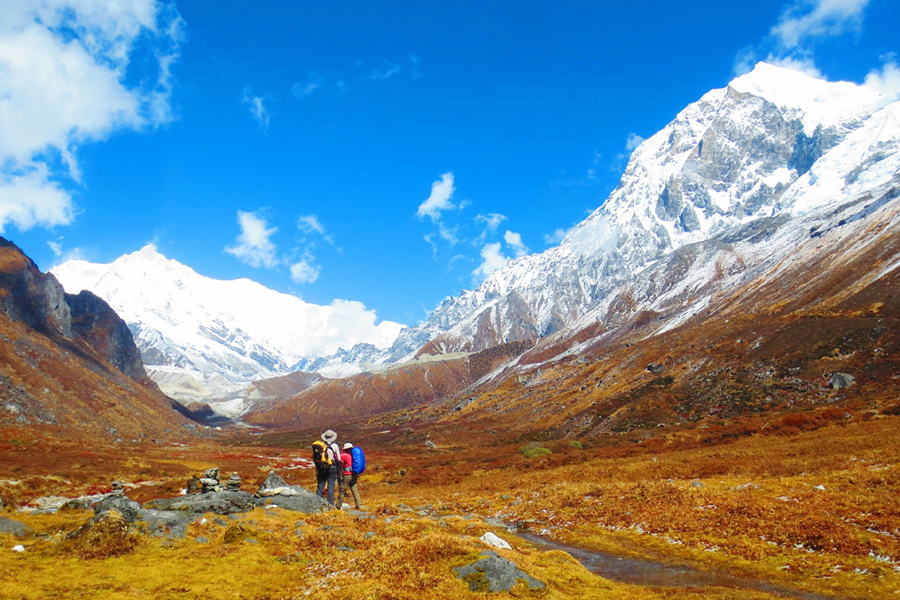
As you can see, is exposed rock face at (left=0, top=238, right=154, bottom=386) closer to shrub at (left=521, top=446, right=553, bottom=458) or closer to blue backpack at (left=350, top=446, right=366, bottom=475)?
shrub at (left=521, top=446, right=553, bottom=458)

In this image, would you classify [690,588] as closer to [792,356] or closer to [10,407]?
→ [792,356]

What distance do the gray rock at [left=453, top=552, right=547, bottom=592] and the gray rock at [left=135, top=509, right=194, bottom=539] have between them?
41.2ft

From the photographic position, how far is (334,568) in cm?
1548

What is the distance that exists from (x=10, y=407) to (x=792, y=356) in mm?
151830

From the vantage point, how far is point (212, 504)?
2438 cm

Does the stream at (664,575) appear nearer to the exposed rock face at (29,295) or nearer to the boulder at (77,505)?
the boulder at (77,505)

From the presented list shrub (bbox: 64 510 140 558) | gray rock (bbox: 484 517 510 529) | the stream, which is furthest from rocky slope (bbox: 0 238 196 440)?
the stream

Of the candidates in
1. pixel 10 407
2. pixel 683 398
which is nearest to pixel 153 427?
pixel 10 407

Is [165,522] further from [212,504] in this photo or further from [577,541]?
[577,541]

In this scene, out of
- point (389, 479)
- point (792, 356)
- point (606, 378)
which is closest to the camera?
point (389, 479)

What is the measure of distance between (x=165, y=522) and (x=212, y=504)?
3.65 metres

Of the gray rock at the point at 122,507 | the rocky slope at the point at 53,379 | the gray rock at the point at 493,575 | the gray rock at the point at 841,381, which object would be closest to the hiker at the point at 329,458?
the gray rock at the point at 122,507

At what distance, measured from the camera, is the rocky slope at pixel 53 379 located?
108738 millimetres

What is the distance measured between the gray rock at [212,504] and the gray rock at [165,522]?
1377 mm
